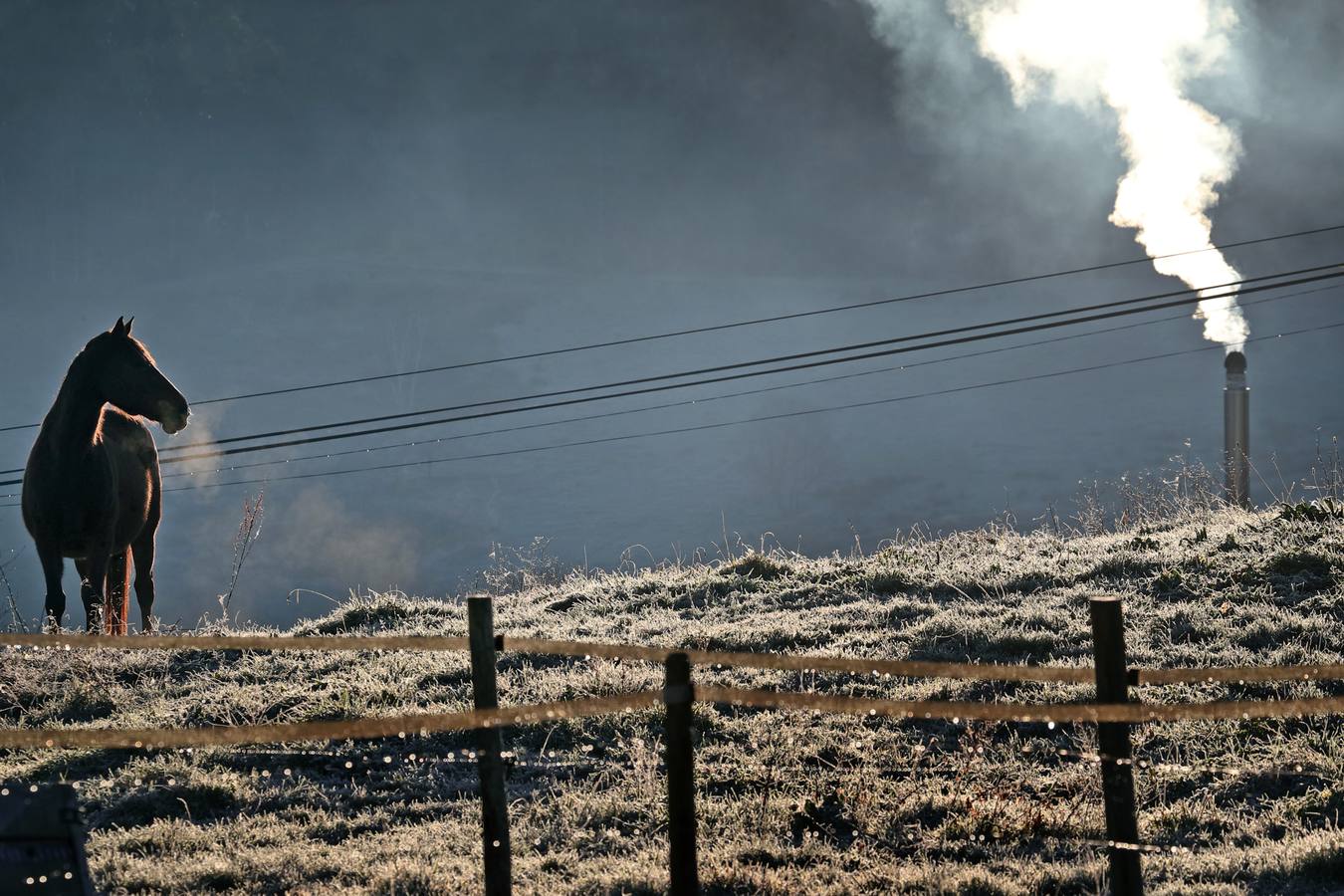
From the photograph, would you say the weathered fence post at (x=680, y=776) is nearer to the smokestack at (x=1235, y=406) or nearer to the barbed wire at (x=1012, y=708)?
the barbed wire at (x=1012, y=708)

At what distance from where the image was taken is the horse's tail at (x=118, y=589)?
435 inches

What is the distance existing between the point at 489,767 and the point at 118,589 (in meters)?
9.16

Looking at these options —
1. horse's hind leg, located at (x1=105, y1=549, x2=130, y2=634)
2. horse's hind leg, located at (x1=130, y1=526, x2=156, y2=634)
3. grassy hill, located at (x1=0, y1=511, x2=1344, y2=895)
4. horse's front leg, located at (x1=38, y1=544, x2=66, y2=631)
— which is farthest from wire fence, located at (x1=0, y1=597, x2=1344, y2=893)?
horse's hind leg, located at (x1=130, y1=526, x2=156, y2=634)

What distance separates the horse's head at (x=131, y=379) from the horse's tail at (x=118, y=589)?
183 centimetres

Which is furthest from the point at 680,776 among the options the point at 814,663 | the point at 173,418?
the point at 173,418

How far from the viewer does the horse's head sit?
10195 millimetres

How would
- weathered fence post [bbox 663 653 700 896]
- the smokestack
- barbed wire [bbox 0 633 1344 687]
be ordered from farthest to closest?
the smokestack → barbed wire [bbox 0 633 1344 687] → weathered fence post [bbox 663 653 700 896]

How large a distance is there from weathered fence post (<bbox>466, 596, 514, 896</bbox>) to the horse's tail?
26.4ft

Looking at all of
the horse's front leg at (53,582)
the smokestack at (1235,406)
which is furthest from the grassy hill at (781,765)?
the smokestack at (1235,406)

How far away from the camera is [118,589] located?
11742mm

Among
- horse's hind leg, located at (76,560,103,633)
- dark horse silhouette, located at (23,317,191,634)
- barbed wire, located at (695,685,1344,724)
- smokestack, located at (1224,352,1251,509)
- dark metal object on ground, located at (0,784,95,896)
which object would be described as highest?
smokestack, located at (1224,352,1251,509)

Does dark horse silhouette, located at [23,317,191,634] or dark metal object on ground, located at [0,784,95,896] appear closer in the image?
dark metal object on ground, located at [0,784,95,896]

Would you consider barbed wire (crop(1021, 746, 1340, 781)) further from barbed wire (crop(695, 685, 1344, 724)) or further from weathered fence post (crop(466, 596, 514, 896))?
weathered fence post (crop(466, 596, 514, 896))

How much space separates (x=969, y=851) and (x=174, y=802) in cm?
473
